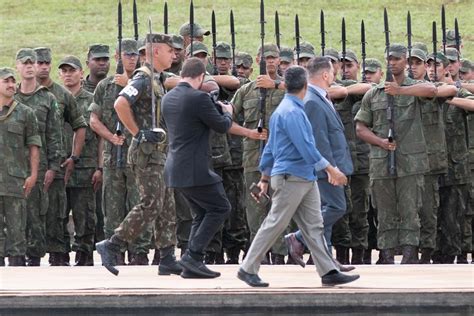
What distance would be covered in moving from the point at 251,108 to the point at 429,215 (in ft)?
6.91

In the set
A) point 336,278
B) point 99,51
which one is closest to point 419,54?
point 99,51

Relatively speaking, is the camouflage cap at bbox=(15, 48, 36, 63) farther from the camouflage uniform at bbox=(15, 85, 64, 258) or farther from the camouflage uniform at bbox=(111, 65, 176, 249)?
the camouflage uniform at bbox=(111, 65, 176, 249)

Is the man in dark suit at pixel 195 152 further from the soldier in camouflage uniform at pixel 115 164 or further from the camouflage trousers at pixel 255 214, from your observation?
the camouflage trousers at pixel 255 214

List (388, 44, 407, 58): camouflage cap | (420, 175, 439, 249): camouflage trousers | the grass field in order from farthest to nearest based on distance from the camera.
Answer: the grass field → (420, 175, 439, 249): camouflage trousers → (388, 44, 407, 58): camouflage cap

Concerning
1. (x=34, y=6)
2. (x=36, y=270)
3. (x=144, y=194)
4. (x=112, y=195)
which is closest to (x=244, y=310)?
(x=144, y=194)

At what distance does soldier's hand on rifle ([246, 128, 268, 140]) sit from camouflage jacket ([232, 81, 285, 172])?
374 millimetres

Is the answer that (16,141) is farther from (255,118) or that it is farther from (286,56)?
(286,56)

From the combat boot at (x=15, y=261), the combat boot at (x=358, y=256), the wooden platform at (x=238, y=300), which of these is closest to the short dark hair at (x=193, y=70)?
the wooden platform at (x=238, y=300)

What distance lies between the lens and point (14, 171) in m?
17.2

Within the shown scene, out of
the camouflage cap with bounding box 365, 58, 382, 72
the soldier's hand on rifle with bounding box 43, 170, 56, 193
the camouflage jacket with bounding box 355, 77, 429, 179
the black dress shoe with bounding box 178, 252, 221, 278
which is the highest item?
the camouflage cap with bounding box 365, 58, 382, 72

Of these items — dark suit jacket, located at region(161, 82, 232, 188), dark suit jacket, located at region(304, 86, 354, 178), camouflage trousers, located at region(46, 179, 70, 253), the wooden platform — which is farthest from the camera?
camouflage trousers, located at region(46, 179, 70, 253)

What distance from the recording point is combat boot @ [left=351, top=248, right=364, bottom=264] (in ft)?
60.0

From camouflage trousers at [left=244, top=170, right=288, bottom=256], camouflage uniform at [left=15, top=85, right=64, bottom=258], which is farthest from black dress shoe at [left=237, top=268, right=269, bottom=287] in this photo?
camouflage uniform at [left=15, top=85, right=64, bottom=258]

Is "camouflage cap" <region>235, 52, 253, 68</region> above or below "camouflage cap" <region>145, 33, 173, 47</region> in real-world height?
above
